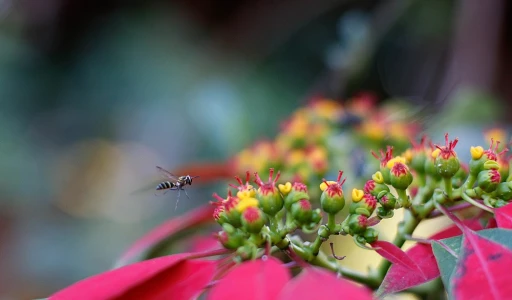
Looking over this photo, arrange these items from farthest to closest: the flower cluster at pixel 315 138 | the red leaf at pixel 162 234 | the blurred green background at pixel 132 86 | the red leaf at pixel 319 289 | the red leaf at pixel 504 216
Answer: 1. the blurred green background at pixel 132 86
2. the flower cluster at pixel 315 138
3. the red leaf at pixel 162 234
4. the red leaf at pixel 504 216
5. the red leaf at pixel 319 289

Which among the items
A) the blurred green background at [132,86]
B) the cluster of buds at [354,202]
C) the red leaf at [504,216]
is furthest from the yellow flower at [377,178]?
the blurred green background at [132,86]

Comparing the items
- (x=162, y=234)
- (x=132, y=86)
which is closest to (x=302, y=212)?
(x=162, y=234)

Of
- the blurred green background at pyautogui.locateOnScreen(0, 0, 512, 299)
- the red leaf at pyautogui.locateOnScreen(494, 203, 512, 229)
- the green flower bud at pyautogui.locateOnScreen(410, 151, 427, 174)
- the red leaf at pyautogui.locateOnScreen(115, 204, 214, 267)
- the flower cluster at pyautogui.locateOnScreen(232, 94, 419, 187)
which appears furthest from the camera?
the blurred green background at pyautogui.locateOnScreen(0, 0, 512, 299)

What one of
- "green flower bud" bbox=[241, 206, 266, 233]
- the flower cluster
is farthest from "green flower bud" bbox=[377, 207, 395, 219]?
the flower cluster

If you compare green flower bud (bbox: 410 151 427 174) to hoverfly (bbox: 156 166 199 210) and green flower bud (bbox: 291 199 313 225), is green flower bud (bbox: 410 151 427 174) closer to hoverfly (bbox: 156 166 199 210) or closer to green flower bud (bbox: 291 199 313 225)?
green flower bud (bbox: 291 199 313 225)

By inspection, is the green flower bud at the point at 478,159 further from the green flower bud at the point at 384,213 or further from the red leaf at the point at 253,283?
the red leaf at the point at 253,283

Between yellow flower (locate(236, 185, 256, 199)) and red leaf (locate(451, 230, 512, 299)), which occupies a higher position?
yellow flower (locate(236, 185, 256, 199))

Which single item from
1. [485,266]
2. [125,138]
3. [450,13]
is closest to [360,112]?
[485,266]

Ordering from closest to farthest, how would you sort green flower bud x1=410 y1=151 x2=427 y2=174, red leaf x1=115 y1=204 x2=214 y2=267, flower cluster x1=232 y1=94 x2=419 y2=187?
1. green flower bud x1=410 y1=151 x2=427 y2=174
2. red leaf x1=115 y1=204 x2=214 y2=267
3. flower cluster x1=232 y1=94 x2=419 y2=187
